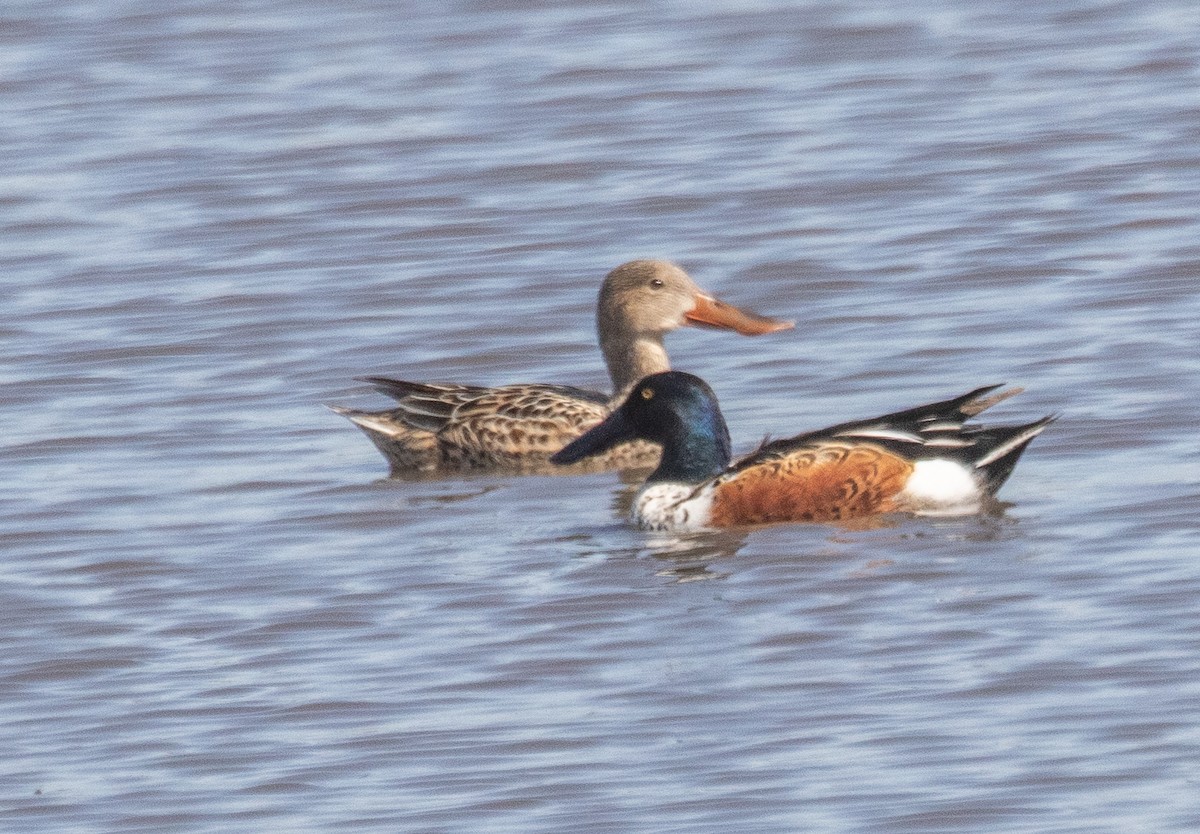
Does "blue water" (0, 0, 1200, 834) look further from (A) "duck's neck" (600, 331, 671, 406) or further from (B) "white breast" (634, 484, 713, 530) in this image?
(A) "duck's neck" (600, 331, 671, 406)

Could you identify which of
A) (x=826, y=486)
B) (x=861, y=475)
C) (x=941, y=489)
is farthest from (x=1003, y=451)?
(x=826, y=486)

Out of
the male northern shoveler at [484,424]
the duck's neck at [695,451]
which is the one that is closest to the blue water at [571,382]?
the male northern shoveler at [484,424]

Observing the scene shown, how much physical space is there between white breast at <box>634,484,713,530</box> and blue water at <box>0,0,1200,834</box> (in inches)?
7.8

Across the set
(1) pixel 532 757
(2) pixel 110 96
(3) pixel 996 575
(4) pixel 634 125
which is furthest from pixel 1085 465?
(2) pixel 110 96

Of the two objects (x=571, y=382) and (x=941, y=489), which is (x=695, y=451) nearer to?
(x=941, y=489)

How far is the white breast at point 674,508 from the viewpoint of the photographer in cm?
984

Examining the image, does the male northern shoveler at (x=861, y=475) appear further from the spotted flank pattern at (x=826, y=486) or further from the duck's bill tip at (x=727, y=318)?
the duck's bill tip at (x=727, y=318)

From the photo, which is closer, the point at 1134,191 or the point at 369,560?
the point at 369,560

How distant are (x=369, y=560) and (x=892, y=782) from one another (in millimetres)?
3120

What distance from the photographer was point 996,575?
869 centimetres

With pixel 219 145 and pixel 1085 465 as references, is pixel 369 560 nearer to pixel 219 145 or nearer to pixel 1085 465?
pixel 1085 465

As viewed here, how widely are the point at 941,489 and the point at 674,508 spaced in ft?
2.93

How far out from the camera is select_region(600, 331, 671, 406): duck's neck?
39.5 feet

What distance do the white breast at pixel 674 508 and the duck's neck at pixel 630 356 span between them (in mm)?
2044
